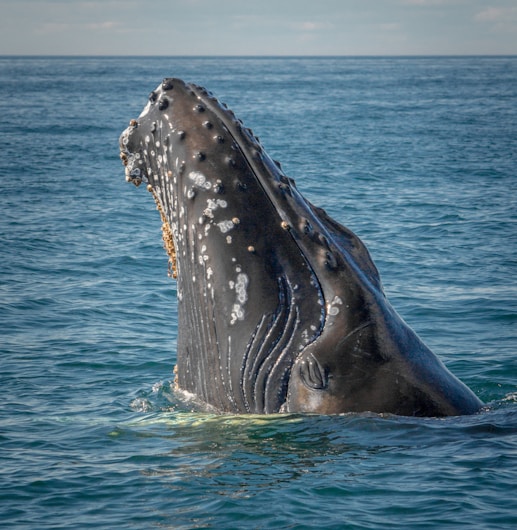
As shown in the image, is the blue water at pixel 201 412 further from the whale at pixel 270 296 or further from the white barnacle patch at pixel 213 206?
the white barnacle patch at pixel 213 206

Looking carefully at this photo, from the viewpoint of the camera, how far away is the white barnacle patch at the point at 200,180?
7.46 meters

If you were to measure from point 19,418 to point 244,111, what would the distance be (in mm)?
56433

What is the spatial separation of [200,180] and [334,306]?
54.7 inches

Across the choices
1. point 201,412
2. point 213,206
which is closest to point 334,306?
point 213,206

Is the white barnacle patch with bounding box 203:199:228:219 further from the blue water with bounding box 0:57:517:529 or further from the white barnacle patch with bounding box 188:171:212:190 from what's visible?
the blue water with bounding box 0:57:517:529

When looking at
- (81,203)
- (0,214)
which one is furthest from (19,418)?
(81,203)

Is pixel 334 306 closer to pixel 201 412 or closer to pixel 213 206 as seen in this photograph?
pixel 213 206

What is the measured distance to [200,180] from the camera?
7477 mm

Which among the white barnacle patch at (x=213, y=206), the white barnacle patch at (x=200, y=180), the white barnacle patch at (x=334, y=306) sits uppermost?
the white barnacle patch at (x=200, y=180)

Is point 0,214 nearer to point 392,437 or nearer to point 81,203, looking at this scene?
point 81,203


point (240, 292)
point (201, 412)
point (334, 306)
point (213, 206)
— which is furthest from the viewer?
point (201, 412)

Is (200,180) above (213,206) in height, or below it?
above

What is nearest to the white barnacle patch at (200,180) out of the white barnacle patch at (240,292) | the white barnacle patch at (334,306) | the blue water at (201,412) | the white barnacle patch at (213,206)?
the white barnacle patch at (213,206)

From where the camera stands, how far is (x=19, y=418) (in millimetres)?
9898
